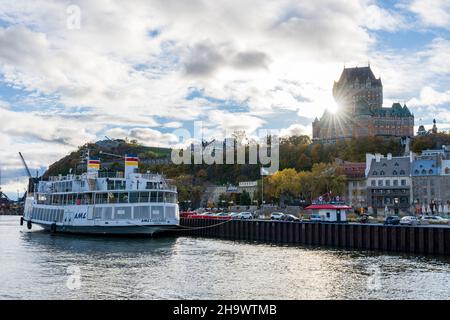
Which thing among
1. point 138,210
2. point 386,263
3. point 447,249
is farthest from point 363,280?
point 138,210

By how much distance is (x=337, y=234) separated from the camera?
2665 inches

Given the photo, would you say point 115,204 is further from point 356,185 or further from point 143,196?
point 356,185

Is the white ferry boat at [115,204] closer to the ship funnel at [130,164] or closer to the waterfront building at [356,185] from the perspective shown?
the ship funnel at [130,164]

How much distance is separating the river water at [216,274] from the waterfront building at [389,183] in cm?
6726

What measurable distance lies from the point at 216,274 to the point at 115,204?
3642 centimetres

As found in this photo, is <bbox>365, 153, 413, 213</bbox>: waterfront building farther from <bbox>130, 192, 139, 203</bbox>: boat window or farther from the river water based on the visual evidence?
the river water

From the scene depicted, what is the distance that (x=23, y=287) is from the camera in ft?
129

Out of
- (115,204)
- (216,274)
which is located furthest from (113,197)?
(216,274)

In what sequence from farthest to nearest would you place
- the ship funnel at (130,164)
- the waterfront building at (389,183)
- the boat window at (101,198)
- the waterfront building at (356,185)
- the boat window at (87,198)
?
the waterfront building at (356,185) < the waterfront building at (389,183) < the ship funnel at (130,164) < the boat window at (87,198) < the boat window at (101,198)

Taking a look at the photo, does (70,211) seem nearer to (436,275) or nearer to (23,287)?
(23,287)

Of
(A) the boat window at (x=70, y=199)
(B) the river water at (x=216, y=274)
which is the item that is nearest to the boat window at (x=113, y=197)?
(A) the boat window at (x=70, y=199)

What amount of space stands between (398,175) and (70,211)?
242 ft

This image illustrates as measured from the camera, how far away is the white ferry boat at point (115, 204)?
76125 mm
